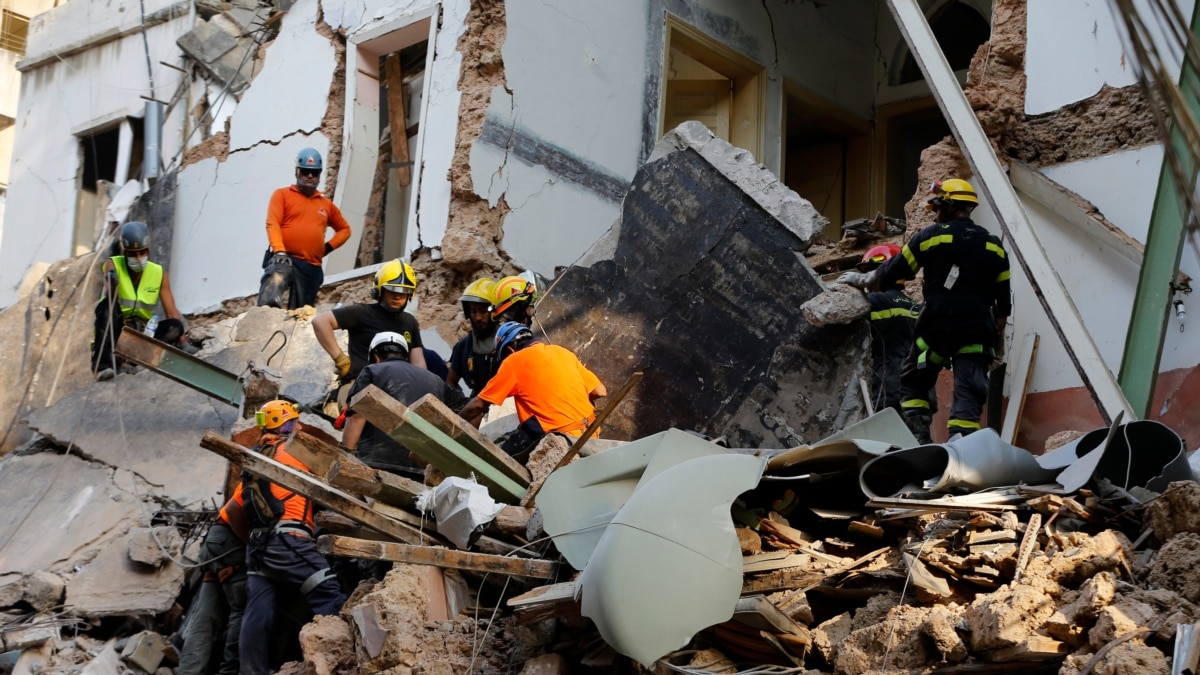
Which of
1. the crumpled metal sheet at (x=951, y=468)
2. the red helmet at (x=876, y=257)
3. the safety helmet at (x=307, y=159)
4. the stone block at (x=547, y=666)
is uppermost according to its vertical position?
the safety helmet at (x=307, y=159)

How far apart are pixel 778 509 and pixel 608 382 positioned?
11.8 feet

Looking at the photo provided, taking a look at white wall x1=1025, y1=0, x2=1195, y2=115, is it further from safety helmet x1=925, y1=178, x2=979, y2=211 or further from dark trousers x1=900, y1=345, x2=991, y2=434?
dark trousers x1=900, y1=345, x2=991, y2=434

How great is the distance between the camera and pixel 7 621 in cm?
919

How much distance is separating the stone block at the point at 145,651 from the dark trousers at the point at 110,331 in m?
3.56

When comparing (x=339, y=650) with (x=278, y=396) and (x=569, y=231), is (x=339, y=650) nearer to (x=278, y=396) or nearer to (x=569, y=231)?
(x=278, y=396)

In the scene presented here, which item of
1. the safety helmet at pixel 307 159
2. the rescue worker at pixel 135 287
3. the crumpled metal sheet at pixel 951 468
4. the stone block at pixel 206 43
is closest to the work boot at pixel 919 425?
the crumpled metal sheet at pixel 951 468

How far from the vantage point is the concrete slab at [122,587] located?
29.5ft

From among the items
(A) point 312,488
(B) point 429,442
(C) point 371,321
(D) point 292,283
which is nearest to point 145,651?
(C) point 371,321

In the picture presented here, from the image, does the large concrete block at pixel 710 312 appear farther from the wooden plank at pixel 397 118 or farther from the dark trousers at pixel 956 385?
the wooden plank at pixel 397 118

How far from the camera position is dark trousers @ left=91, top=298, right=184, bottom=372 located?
12.0 m

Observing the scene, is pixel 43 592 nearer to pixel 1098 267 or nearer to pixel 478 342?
pixel 478 342

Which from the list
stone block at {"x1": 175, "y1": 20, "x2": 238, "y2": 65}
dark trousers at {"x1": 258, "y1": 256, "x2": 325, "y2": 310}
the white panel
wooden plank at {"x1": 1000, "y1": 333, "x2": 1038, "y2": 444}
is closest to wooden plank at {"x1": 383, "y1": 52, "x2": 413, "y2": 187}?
the white panel

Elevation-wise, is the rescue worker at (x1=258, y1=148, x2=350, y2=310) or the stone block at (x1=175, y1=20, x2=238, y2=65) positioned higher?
the stone block at (x1=175, y1=20, x2=238, y2=65)

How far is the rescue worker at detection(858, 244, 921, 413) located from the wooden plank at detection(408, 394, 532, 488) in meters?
2.57
